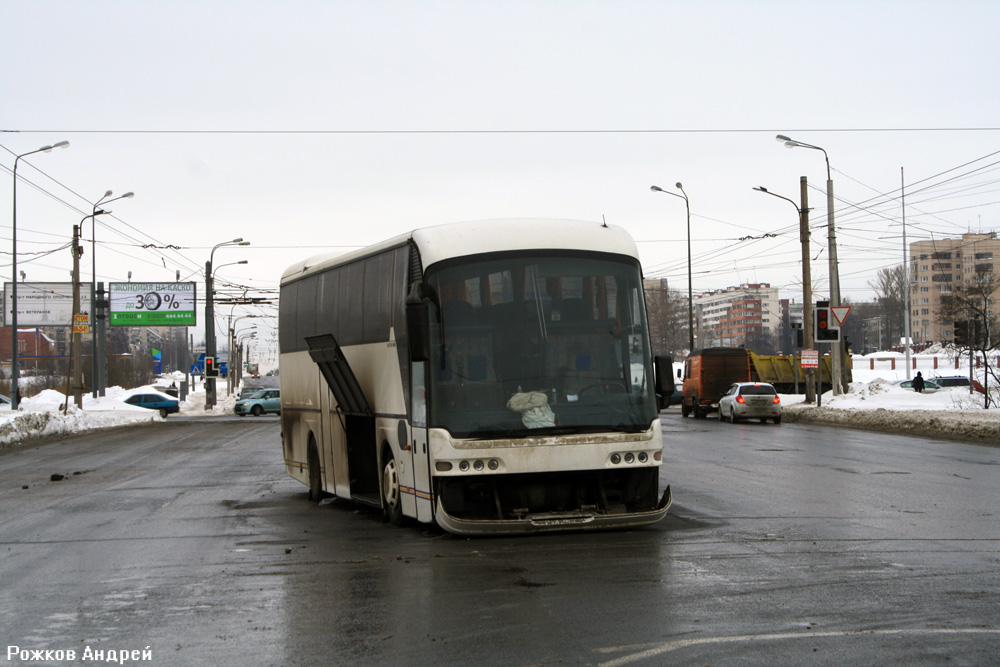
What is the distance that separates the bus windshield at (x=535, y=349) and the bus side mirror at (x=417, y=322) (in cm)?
19

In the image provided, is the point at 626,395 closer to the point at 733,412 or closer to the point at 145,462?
the point at 145,462

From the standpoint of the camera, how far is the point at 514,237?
34.0 ft

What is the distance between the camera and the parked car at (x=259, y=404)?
5875cm

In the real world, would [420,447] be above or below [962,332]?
below

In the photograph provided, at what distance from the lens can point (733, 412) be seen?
3725 centimetres

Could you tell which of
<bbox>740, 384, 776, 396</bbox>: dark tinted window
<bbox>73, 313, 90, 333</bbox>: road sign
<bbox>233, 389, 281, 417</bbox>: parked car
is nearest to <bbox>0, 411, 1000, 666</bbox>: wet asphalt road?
<bbox>740, 384, 776, 396</bbox>: dark tinted window

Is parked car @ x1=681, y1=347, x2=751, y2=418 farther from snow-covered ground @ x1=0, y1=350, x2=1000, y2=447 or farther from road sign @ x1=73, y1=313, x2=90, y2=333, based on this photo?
road sign @ x1=73, y1=313, x2=90, y2=333

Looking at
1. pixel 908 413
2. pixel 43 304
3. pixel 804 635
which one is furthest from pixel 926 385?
pixel 804 635

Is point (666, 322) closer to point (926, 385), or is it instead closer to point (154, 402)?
point (926, 385)

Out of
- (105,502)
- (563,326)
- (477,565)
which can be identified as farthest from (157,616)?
(105,502)

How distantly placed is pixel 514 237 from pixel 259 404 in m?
50.8

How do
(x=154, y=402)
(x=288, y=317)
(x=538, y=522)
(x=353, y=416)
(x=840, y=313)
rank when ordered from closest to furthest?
(x=538, y=522), (x=353, y=416), (x=288, y=317), (x=840, y=313), (x=154, y=402)

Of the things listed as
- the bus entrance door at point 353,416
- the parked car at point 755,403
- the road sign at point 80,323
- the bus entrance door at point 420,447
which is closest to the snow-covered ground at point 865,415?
the parked car at point 755,403

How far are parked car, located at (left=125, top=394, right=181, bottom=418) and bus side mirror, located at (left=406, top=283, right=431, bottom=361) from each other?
5187cm
